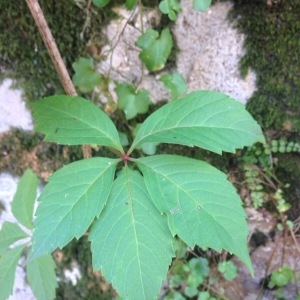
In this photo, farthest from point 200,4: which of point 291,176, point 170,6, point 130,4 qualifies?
point 291,176

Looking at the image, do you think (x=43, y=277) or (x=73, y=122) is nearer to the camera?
(x=73, y=122)

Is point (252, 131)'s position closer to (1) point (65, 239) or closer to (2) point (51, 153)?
(1) point (65, 239)

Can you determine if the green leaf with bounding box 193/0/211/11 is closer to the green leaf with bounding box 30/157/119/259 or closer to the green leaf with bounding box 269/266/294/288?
the green leaf with bounding box 30/157/119/259

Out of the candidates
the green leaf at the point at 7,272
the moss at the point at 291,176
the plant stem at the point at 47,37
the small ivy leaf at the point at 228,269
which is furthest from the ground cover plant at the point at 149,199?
the small ivy leaf at the point at 228,269

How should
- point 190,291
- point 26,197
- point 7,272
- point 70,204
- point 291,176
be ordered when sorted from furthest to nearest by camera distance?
point 190,291 < point 291,176 < point 26,197 < point 7,272 < point 70,204

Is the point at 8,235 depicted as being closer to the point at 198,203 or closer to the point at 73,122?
the point at 73,122

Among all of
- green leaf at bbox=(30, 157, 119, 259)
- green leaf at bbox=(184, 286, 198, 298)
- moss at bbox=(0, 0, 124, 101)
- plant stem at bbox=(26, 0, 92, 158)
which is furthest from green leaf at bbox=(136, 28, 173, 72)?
green leaf at bbox=(184, 286, 198, 298)
